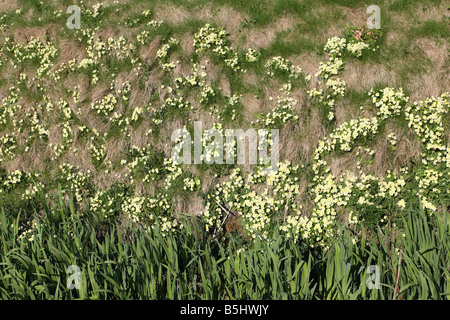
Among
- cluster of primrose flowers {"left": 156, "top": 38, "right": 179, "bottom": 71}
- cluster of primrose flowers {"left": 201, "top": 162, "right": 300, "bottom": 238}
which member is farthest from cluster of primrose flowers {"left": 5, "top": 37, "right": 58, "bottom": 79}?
cluster of primrose flowers {"left": 201, "top": 162, "right": 300, "bottom": 238}

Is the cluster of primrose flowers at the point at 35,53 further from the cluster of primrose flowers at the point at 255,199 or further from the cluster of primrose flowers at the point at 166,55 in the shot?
the cluster of primrose flowers at the point at 255,199

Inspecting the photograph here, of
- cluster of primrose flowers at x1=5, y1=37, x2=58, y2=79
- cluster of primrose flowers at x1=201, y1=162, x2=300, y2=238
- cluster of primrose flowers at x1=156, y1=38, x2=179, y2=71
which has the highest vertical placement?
cluster of primrose flowers at x1=5, y1=37, x2=58, y2=79

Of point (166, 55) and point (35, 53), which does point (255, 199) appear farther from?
point (35, 53)

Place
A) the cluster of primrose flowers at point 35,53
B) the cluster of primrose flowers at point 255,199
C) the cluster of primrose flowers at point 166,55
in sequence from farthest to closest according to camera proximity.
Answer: the cluster of primrose flowers at point 35,53 < the cluster of primrose flowers at point 166,55 < the cluster of primrose flowers at point 255,199

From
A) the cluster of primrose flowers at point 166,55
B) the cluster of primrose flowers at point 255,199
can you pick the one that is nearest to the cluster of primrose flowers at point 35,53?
the cluster of primrose flowers at point 166,55

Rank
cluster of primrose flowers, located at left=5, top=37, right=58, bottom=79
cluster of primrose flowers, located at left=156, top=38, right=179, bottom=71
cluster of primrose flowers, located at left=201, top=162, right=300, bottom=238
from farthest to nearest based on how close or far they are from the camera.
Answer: cluster of primrose flowers, located at left=5, top=37, right=58, bottom=79 < cluster of primrose flowers, located at left=156, top=38, right=179, bottom=71 < cluster of primrose flowers, located at left=201, top=162, right=300, bottom=238

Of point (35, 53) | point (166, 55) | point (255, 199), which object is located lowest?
point (255, 199)

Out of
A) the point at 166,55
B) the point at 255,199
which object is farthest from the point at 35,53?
the point at 255,199

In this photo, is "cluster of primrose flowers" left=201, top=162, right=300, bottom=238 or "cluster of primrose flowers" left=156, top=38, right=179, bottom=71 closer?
"cluster of primrose flowers" left=201, top=162, right=300, bottom=238

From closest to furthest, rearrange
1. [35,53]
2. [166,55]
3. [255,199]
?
[255,199], [166,55], [35,53]

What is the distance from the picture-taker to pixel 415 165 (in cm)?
692

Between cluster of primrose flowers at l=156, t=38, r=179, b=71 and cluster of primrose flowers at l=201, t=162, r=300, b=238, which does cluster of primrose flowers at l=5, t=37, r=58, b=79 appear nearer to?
cluster of primrose flowers at l=156, t=38, r=179, b=71

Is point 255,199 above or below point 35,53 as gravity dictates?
below
